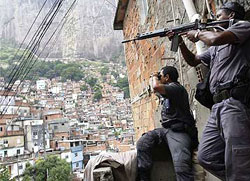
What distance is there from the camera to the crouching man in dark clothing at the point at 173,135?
70.7 inches

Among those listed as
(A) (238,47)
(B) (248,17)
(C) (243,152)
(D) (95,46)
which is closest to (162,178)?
(C) (243,152)

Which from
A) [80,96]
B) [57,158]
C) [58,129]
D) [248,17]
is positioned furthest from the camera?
[80,96]

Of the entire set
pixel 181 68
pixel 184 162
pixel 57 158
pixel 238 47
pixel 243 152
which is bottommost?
pixel 57 158

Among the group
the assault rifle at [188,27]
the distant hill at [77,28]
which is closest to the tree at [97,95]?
the distant hill at [77,28]

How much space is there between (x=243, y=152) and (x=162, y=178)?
0.89 metres

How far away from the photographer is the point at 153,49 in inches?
152

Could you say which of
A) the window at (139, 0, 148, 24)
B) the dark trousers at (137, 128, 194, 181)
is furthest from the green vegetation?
the dark trousers at (137, 128, 194, 181)

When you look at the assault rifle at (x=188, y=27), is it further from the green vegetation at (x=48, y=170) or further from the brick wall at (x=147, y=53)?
the green vegetation at (x=48, y=170)

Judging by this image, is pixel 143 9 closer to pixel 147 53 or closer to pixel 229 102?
pixel 147 53

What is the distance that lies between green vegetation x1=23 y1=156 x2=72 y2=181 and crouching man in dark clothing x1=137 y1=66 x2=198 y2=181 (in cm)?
1021

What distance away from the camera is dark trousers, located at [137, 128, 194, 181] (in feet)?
5.77

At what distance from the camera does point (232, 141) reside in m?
1.29

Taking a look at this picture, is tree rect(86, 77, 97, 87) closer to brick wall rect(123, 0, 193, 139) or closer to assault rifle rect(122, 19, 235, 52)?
brick wall rect(123, 0, 193, 139)

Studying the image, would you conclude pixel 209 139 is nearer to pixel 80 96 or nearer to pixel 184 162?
pixel 184 162
